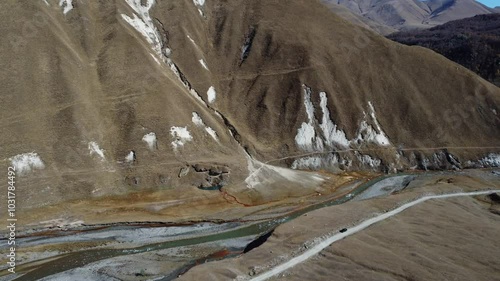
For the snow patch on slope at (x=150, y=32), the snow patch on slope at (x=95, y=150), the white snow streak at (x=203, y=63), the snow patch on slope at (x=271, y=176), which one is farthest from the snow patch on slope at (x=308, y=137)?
the snow patch on slope at (x=95, y=150)

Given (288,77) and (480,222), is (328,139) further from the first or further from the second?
(480,222)

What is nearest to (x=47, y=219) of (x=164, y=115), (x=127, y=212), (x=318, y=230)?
(x=127, y=212)

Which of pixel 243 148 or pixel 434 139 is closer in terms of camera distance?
pixel 243 148

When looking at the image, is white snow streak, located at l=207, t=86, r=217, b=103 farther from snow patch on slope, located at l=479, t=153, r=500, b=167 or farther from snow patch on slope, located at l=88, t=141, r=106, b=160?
snow patch on slope, located at l=479, t=153, r=500, b=167

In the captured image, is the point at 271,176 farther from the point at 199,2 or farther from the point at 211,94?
the point at 199,2

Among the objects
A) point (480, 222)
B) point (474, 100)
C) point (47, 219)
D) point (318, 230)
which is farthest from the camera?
point (474, 100)

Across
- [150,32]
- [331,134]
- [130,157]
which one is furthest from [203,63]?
[130,157]

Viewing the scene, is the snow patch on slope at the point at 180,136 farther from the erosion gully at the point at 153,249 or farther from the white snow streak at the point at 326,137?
the erosion gully at the point at 153,249

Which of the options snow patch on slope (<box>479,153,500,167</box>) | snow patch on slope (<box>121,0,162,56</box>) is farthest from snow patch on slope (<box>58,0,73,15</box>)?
snow patch on slope (<box>479,153,500,167</box>)
